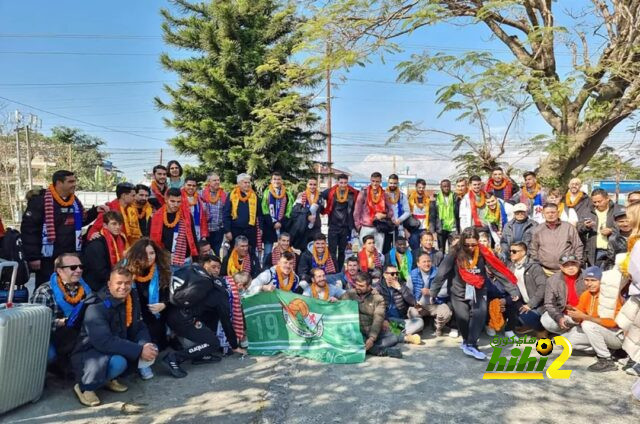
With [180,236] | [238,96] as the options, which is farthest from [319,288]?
[238,96]

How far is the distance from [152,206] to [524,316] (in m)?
5.21

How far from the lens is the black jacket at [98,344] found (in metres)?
3.84

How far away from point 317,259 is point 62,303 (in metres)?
3.56

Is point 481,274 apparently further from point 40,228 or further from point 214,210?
point 40,228

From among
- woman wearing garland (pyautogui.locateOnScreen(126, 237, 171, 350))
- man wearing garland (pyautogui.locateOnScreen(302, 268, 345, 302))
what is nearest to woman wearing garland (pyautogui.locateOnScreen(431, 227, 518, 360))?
man wearing garland (pyautogui.locateOnScreen(302, 268, 345, 302))

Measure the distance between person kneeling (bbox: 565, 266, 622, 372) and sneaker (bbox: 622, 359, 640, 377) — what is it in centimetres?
11

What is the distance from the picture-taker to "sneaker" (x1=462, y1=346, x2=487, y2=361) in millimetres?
5059

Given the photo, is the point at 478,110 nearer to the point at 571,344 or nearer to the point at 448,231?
the point at 448,231

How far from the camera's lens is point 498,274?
17.8 feet

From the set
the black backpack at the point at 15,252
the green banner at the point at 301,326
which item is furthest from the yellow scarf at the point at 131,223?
the green banner at the point at 301,326

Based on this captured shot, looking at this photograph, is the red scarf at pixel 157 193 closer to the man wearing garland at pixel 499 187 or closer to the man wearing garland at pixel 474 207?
the man wearing garland at pixel 474 207

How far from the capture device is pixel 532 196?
7844 millimetres

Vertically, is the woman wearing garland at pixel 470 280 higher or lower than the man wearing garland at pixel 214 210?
lower

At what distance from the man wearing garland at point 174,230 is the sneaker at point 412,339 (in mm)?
3014
